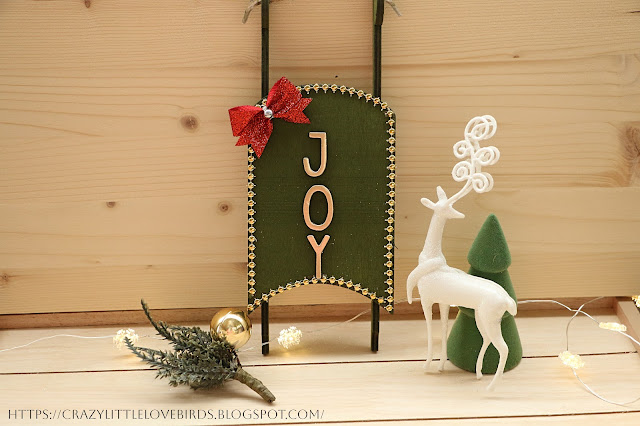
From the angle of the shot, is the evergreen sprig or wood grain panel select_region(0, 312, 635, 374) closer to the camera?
the evergreen sprig

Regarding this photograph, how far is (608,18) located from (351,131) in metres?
0.50

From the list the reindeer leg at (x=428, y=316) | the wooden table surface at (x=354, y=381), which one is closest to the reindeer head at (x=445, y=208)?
the reindeer leg at (x=428, y=316)

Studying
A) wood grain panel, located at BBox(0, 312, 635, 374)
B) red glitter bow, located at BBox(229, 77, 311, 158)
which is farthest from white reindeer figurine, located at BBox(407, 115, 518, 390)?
red glitter bow, located at BBox(229, 77, 311, 158)

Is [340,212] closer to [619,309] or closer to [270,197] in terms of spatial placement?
[270,197]

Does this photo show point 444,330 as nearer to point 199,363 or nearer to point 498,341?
point 498,341

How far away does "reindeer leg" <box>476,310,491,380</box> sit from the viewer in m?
0.92

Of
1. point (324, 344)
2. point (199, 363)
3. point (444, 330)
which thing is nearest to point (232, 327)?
point (199, 363)

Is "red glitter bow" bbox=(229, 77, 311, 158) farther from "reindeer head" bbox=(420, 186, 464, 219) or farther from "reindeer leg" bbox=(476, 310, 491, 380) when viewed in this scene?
"reindeer leg" bbox=(476, 310, 491, 380)

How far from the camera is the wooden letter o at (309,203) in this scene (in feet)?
3.27

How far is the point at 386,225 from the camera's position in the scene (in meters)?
1.01

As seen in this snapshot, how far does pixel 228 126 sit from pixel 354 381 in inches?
18.4

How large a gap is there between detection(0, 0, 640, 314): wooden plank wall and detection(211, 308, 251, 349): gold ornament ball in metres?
0.18

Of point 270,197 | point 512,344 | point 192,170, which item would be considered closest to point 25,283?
point 192,170

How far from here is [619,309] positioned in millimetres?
1177
